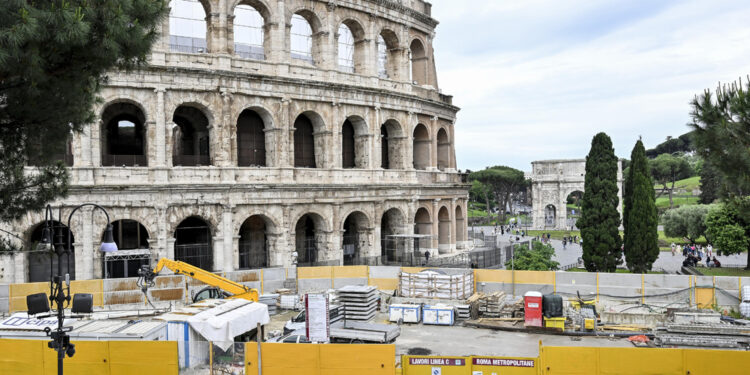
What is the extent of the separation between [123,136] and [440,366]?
22.9 meters

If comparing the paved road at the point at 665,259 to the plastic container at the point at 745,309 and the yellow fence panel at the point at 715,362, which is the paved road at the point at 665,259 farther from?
the yellow fence panel at the point at 715,362

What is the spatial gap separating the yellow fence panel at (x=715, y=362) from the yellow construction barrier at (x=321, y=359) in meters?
6.43

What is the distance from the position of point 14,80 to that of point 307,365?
8.35m

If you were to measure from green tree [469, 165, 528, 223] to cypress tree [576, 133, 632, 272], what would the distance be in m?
57.9

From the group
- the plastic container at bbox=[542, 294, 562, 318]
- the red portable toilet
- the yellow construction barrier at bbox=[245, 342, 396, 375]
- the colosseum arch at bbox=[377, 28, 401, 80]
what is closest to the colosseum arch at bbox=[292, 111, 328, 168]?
the colosseum arch at bbox=[377, 28, 401, 80]

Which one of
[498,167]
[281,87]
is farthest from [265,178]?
[498,167]

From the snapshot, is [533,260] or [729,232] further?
[729,232]

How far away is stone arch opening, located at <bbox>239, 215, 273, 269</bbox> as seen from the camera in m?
31.7

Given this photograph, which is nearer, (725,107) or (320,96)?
(725,107)

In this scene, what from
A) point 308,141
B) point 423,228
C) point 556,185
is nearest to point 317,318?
point 308,141

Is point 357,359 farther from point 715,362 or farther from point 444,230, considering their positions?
point 444,230

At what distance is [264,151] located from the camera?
31.9m

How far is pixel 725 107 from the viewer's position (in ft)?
49.2

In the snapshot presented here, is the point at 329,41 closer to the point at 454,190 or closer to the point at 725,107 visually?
the point at 454,190
